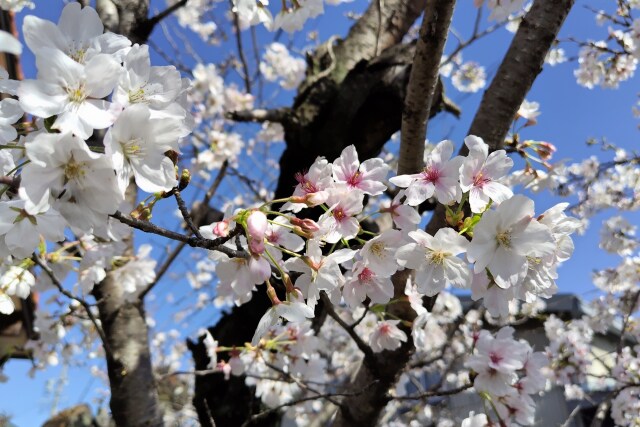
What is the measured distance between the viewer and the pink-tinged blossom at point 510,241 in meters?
0.85

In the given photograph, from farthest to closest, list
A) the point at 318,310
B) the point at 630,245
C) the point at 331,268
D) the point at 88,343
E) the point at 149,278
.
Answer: the point at 630,245 → the point at 88,343 → the point at 318,310 → the point at 149,278 → the point at 331,268

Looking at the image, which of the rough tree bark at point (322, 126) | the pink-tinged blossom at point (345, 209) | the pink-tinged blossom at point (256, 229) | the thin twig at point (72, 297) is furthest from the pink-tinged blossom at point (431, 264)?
the rough tree bark at point (322, 126)

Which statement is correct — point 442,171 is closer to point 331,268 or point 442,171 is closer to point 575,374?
point 331,268

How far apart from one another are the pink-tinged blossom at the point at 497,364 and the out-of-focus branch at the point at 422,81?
568 millimetres

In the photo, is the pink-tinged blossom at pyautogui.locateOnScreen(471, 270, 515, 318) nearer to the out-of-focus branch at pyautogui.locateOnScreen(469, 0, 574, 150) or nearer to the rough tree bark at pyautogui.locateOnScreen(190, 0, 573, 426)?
the out-of-focus branch at pyautogui.locateOnScreen(469, 0, 574, 150)

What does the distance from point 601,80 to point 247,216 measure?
4.23 meters

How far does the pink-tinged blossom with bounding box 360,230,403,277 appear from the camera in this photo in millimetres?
990

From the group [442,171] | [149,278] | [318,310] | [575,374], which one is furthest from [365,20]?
[575,374]

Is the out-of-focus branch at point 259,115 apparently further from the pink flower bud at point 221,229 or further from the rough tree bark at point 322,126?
the pink flower bud at point 221,229

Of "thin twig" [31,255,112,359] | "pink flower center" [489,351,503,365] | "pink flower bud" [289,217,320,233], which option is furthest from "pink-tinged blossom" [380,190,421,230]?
"thin twig" [31,255,112,359]

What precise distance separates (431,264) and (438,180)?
7.1 inches

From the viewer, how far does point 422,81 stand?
126cm

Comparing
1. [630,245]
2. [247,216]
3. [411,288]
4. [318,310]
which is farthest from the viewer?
[630,245]

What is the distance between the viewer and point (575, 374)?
3.81 m
